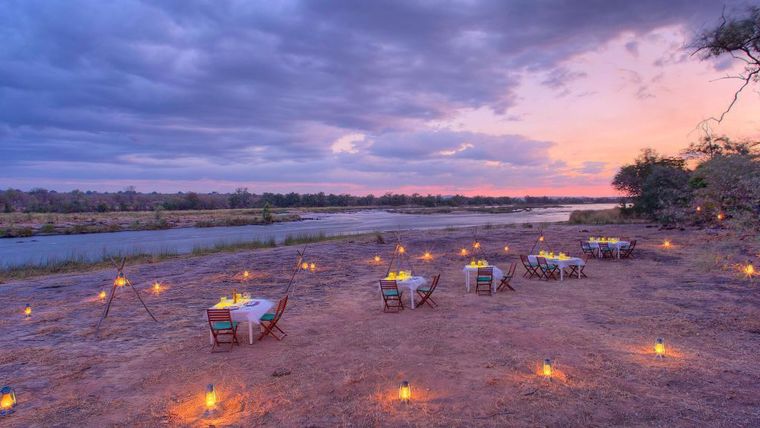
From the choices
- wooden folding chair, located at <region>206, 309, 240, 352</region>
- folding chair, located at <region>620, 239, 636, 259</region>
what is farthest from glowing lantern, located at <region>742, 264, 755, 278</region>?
wooden folding chair, located at <region>206, 309, 240, 352</region>

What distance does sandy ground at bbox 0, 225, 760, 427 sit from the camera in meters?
4.87

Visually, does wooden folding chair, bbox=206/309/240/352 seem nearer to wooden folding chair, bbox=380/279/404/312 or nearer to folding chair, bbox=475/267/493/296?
wooden folding chair, bbox=380/279/404/312

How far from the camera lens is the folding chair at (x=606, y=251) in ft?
55.3

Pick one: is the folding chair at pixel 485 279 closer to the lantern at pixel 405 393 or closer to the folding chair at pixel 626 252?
the lantern at pixel 405 393

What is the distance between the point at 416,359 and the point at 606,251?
13.9m

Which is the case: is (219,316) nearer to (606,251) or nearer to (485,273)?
(485,273)

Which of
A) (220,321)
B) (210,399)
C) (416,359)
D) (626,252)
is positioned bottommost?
(416,359)

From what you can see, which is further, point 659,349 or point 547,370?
point 659,349

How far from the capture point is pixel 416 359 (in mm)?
6555

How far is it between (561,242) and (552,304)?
1431 cm

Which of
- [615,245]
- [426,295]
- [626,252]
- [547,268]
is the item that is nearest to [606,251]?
[615,245]

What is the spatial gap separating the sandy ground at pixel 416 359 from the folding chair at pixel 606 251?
4.43 meters

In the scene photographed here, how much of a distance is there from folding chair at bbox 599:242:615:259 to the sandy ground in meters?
4.43

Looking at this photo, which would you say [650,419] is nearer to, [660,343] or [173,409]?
[660,343]
